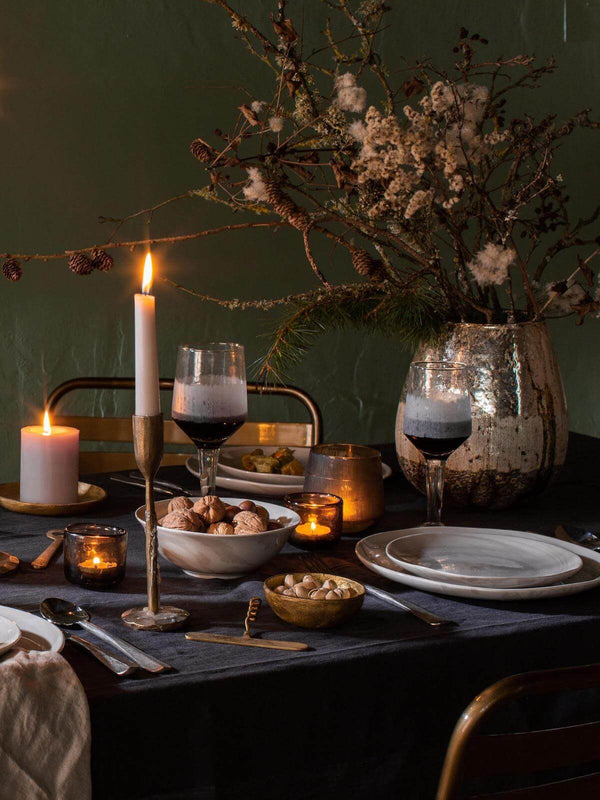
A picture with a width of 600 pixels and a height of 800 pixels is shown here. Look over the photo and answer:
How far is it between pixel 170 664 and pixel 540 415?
0.72m

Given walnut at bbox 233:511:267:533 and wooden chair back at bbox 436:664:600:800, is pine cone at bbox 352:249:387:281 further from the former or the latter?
wooden chair back at bbox 436:664:600:800

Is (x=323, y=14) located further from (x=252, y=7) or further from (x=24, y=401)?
(x=24, y=401)

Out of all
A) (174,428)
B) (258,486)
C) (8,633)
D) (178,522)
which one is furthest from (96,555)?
(174,428)

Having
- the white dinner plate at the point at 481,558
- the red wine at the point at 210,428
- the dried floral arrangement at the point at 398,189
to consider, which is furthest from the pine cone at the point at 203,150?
the white dinner plate at the point at 481,558

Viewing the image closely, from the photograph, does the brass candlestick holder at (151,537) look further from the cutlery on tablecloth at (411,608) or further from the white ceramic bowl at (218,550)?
the cutlery on tablecloth at (411,608)

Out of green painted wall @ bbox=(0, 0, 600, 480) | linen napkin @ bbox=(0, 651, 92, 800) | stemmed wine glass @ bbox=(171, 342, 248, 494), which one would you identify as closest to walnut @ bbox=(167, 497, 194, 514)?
stemmed wine glass @ bbox=(171, 342, 248, 494)

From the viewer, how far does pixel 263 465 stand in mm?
1446

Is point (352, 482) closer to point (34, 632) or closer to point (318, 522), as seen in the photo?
point (318, 522)

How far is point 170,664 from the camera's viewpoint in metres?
0.78

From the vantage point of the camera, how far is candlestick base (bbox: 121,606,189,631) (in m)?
0.86

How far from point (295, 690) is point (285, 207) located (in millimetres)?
657

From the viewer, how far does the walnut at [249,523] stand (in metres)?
0.98

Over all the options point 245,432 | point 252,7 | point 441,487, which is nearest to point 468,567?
point 441,487

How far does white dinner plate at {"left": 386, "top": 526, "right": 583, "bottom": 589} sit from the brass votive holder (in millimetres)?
66
